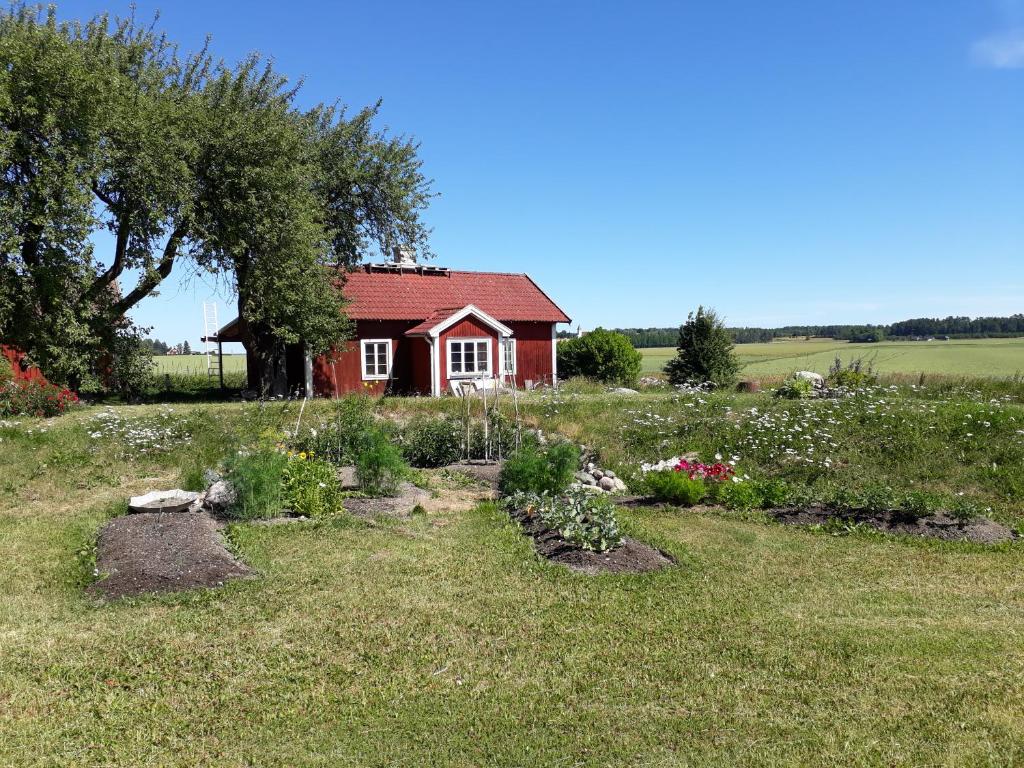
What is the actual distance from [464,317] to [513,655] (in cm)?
1884

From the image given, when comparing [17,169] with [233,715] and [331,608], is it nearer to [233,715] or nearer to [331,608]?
[331,608]

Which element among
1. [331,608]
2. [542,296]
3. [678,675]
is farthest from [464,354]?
[678,675]

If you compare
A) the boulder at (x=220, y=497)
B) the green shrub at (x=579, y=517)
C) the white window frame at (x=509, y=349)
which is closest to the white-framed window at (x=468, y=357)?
the white window frame at (x=509, y=349)

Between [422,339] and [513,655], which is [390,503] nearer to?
[513,655]

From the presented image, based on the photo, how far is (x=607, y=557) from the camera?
7.18 m

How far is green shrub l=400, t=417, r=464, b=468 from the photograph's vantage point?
13.1 meters

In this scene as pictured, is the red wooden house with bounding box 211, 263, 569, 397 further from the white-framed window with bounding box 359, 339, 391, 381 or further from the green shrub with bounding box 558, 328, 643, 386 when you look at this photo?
the green shrub with bounding box 558, 328, 643, 386

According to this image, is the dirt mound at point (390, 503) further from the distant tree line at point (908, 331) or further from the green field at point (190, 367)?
the distant tree line at point (908, 331)

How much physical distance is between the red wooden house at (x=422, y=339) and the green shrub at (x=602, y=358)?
9.99ft

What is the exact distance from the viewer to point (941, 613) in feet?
19.6

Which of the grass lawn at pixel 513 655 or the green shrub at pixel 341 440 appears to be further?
the green shrub at pixel 341 440

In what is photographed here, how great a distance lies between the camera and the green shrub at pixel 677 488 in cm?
979

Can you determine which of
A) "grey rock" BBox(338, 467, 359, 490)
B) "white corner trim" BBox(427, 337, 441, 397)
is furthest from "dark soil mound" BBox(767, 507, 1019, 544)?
"white corner trim" BBox(427, 337, 441, 397)

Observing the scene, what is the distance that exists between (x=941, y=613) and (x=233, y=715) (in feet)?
18.2
